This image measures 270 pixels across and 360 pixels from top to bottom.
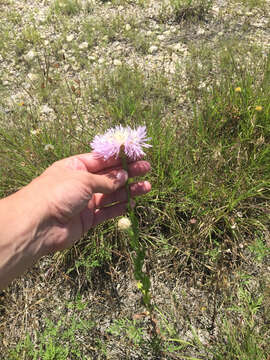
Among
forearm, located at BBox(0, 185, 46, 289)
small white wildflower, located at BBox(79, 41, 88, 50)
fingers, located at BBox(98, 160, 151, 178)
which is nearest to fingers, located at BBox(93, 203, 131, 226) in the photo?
fingers, located at BBox(98, 160, 151, 178)

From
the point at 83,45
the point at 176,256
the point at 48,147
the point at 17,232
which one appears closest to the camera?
the point at 17,232

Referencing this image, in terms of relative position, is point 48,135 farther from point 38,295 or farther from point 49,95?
point 38,295

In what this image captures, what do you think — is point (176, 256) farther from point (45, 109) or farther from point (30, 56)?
point (30, 56)

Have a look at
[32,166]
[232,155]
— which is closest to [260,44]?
[232,155]

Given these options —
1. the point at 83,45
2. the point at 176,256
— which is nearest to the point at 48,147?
the point at 176,256

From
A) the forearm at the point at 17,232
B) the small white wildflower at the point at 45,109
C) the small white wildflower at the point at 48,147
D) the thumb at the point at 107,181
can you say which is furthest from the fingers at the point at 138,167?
the small white wildflower at the point at 45,109

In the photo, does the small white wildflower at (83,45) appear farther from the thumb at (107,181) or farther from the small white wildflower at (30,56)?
the thumb at (107,181)
